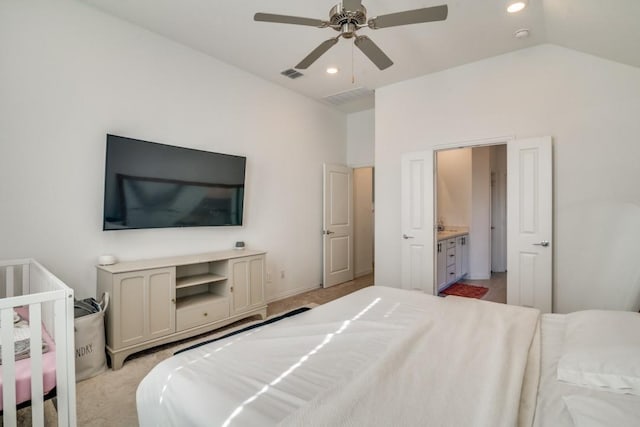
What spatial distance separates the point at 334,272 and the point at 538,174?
3.14 meters

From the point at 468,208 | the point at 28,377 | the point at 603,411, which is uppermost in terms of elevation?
the point at 468,208

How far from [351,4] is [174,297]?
273cm

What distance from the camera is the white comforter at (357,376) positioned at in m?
0.94

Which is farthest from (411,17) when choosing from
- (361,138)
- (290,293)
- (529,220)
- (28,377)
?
(290,293)

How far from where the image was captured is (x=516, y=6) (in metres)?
2.56

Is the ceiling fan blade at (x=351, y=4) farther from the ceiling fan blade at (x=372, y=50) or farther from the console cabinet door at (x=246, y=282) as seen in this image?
the console cabinet door at (x=246, y=282)

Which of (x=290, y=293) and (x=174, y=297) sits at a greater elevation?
(x=174, y=297)

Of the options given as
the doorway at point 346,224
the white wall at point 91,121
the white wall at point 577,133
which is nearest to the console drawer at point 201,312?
the white wall at point 91,121

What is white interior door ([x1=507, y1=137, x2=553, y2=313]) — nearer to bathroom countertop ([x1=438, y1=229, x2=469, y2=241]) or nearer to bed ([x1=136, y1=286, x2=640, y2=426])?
bathroom countertop ([x1=438, y1=229, x2=469, y2=241])

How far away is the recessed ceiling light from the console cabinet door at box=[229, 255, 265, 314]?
3.41 metres

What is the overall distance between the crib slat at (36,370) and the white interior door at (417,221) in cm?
357

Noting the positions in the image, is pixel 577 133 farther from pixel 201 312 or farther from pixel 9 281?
pixel 9 281

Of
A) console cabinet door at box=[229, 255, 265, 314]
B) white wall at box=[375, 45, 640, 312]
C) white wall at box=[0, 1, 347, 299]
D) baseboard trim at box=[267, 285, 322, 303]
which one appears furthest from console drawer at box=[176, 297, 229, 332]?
white wall at box=[375, 45, 640, 312]

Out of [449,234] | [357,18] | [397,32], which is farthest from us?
[449,234]
